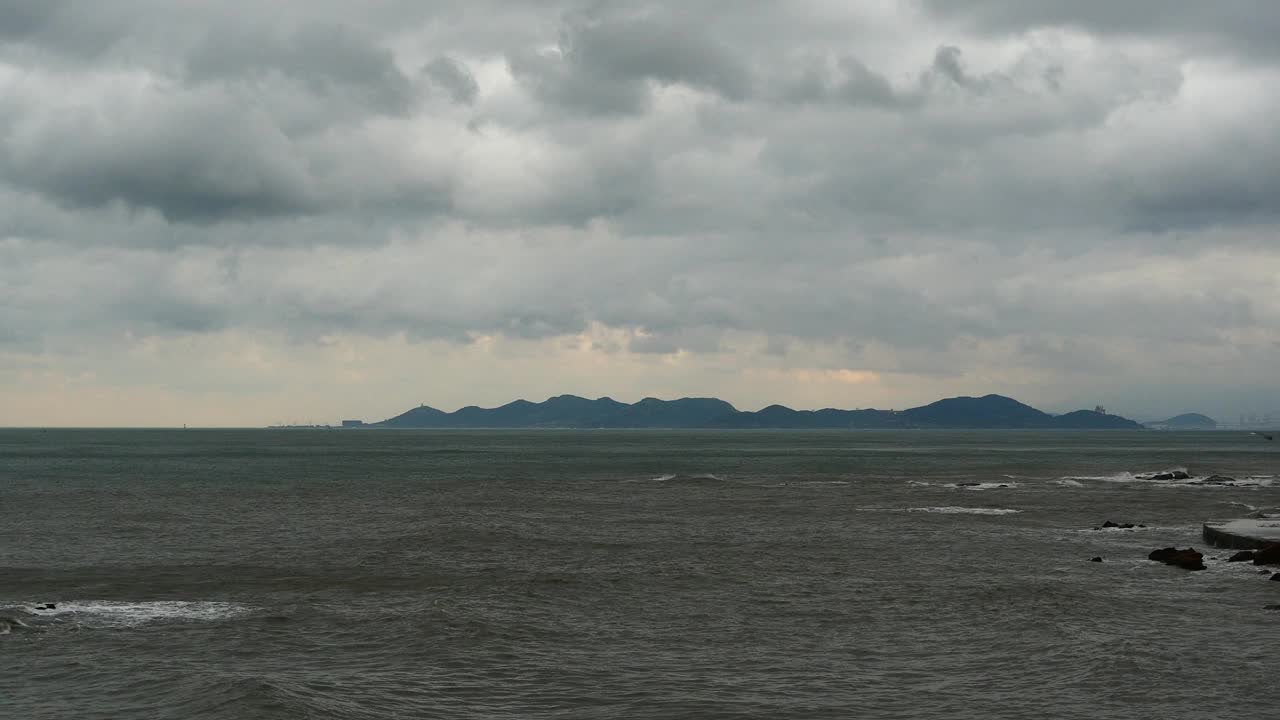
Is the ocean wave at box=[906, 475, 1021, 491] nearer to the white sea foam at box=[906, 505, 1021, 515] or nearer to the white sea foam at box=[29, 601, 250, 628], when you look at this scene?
the white sea foam at box=[906, 505, 1021, 515]

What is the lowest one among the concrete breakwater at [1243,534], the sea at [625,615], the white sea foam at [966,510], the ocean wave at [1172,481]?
the ocean wave at [1172,481]

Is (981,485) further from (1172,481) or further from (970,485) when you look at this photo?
(1172,481)

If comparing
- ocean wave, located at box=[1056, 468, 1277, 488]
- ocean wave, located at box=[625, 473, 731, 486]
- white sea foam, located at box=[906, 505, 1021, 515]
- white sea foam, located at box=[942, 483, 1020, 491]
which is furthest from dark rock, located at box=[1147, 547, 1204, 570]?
ocean wave, located at box=[625, 473, 731, 486]

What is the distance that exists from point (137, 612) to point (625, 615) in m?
19.5

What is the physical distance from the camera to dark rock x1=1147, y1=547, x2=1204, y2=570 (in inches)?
2067

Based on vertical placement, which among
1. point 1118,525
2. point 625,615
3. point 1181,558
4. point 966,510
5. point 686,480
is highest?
point 1181,558

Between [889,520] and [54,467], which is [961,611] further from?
[54,467]

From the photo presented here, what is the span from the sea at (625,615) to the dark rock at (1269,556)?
1890 mm

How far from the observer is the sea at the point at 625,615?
28.8 metres

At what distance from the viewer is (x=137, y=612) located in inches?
1609

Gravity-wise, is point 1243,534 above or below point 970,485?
above

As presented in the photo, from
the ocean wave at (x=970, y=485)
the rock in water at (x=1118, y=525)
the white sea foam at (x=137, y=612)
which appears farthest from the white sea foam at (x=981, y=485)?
the white sea foam at (x=137, y=612)

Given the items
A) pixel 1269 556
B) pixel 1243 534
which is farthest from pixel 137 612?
pixel 1243 534

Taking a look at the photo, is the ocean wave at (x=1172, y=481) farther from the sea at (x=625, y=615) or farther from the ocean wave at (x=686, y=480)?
the ocean wave at (x=686, y=480)
